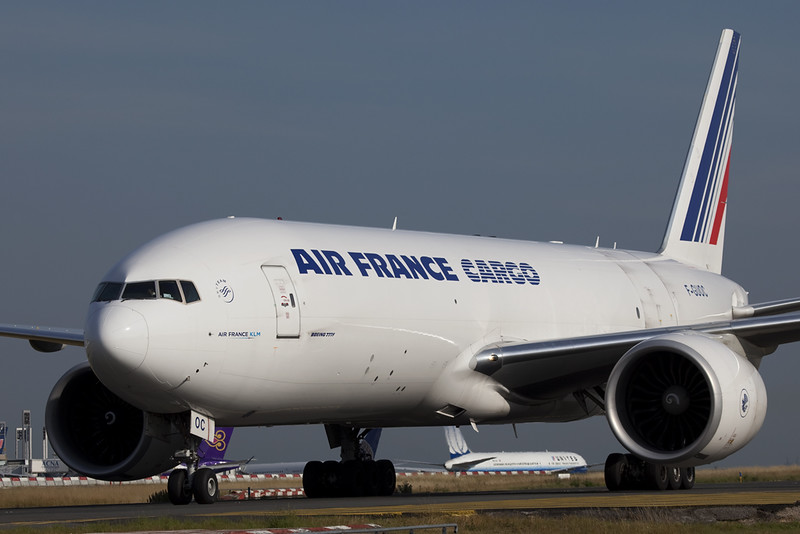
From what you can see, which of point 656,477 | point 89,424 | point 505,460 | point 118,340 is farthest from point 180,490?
point 505,460

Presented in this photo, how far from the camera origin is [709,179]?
98.8 feet

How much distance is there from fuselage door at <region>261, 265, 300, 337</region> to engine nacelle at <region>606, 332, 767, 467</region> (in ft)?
16.1

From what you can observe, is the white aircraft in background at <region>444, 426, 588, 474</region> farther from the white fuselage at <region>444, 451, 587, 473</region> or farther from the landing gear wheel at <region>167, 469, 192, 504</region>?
the landing gear wheel at <region>167, 469, 192, 504</region>

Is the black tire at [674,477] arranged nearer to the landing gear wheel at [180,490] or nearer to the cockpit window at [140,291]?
the landing gear wheel at [180,490]

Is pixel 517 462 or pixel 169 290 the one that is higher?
pixel 517 462

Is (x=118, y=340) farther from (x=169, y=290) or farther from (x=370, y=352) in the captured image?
(x=370, y=352)

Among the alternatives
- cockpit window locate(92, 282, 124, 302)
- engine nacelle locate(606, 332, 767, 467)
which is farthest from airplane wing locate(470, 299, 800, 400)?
cockpit window locate(92, 282, 124, 302)

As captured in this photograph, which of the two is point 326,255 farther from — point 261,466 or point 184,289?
point 261,466

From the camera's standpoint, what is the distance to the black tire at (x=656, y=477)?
22156 millimetres

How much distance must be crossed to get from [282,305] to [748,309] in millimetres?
12969

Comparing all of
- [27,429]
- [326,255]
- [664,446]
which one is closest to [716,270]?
[664,446]

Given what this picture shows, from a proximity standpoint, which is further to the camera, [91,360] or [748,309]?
[748,309]

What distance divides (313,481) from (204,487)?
5995mm

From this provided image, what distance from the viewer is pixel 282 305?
18.2m
